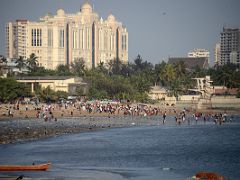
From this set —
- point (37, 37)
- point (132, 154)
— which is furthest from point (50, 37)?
point (132, 154)

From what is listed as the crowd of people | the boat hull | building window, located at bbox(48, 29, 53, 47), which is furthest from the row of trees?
the boat hull

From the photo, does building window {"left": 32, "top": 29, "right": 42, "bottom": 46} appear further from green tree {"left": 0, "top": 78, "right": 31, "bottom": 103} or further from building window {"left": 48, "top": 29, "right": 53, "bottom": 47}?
green tree {"left": 0, "top": 78, "right": 31, "bottom": 103}

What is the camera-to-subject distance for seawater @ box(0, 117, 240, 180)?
38781mm

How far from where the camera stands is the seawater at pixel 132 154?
38781mm

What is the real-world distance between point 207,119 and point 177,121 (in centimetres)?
771

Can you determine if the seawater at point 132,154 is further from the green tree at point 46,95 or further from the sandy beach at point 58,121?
the green tree at point 46,95

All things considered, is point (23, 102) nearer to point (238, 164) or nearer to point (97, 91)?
point (97, 91)

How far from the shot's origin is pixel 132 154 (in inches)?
1911

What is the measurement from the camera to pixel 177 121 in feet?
263

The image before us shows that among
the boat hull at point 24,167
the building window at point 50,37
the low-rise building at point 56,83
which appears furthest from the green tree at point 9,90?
the building window at point 50,37

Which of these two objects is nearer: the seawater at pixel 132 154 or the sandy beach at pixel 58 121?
the seawater at pixel 132 154

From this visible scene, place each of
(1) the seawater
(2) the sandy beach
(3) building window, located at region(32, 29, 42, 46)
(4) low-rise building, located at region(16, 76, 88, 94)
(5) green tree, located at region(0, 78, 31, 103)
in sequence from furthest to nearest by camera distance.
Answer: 1. (3) building window, located at region(32, 29, 42, 46)
2. (4) low-rise building, located at region(16, 76, 88, 94)
3. (5) green tree, located at region(0, 78, 31, 103)
4. (2) the sandy beach
5. (1) the seawater

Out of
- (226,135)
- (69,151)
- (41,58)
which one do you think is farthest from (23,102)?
(41,58)

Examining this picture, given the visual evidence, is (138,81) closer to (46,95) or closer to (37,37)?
(46,95)
